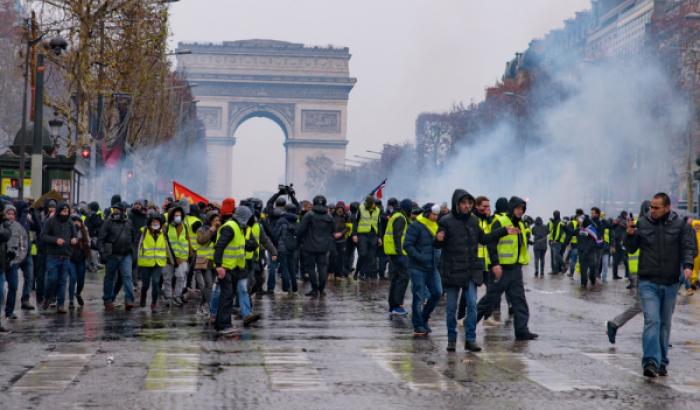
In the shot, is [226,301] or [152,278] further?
[152,278]

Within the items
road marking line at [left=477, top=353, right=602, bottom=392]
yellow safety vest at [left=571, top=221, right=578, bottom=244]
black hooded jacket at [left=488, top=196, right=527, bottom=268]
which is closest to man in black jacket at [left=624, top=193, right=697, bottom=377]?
road marking line at [left=477, top=353, right=602, bottom=392]

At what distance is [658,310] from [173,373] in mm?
4237

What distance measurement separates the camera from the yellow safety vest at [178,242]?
816 inches

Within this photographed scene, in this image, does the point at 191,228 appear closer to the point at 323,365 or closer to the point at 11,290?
the point at 11,290

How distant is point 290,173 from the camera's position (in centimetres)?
13575

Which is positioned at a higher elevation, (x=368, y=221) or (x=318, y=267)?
(x=368, y=221)

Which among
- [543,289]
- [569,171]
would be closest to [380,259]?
[543,289]

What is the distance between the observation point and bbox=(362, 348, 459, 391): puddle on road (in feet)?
38.3

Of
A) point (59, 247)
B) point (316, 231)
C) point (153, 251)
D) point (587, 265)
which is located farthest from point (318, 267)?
point (587, 265)

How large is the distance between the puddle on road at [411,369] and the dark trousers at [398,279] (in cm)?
459

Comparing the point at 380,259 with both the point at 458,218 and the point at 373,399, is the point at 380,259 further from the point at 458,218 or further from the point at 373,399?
the point at 373,399

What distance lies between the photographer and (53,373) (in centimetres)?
1238

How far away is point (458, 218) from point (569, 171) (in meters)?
60.3

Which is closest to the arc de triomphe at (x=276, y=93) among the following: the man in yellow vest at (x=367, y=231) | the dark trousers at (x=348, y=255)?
the dark trousers at (x=348, y=255)
